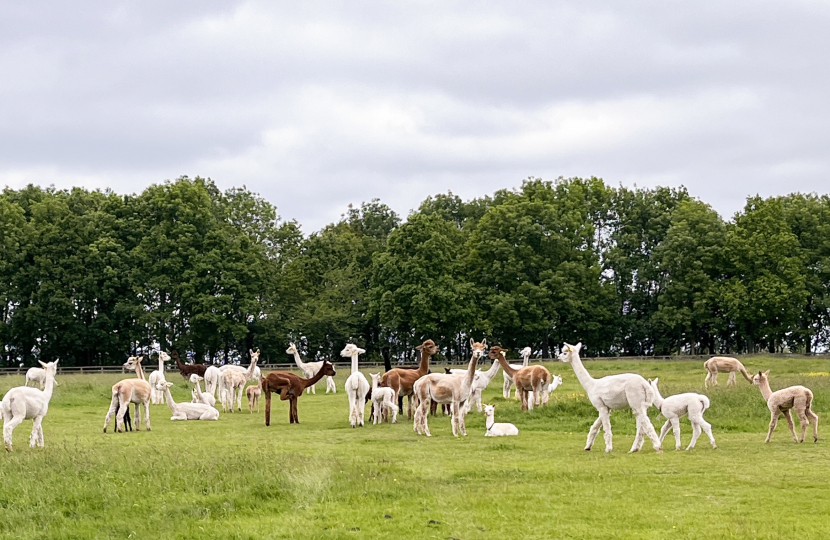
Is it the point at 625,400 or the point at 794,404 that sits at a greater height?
the point at 625,400

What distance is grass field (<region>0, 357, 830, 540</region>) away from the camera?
37.3 ft

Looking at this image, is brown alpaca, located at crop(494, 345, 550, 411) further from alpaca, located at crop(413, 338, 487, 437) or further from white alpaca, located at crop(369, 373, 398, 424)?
alpaca, located at crop(413, 338, 487, 437)

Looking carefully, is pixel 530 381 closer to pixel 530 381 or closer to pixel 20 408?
pixel 530 381

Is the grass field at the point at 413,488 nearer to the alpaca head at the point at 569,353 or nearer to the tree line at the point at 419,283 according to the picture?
the alpaca head at the point at 569,353

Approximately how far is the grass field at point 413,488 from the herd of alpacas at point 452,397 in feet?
1.99

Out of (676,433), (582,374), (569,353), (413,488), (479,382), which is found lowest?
(413,488)

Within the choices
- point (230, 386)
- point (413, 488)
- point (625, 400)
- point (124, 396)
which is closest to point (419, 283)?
point (230, 386)

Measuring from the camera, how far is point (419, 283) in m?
65.7

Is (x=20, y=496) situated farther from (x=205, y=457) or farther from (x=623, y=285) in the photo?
(x=623, y=285)

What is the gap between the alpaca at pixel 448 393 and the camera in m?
21.9

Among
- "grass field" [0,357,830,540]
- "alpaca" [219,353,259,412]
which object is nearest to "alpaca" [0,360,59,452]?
"grass field" [0,357,830,540]

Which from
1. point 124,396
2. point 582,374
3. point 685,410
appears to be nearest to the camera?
point 685,410

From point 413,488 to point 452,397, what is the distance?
8525mm

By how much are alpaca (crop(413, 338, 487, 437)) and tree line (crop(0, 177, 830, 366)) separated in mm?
41830
